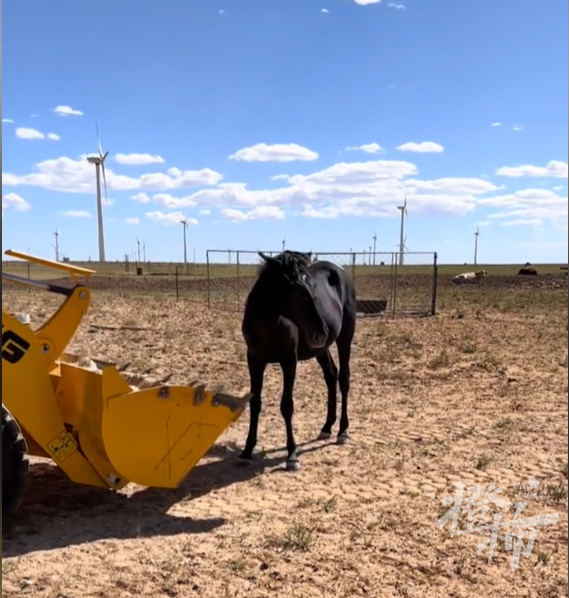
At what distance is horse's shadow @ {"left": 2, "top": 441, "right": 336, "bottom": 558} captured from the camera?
3.58 meters

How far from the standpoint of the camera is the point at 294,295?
4.93 meters

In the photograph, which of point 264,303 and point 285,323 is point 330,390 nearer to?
point 285,323

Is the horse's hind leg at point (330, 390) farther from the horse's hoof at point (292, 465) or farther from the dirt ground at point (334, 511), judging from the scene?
the horse's hoof at point (292, 465)

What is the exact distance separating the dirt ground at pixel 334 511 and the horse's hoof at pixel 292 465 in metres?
0.09

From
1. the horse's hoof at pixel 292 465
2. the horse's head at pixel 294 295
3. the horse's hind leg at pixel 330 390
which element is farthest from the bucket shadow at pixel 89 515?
the horse's hind leg at pixel 330 390

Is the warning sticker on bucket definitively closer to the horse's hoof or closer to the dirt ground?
the dirt ground

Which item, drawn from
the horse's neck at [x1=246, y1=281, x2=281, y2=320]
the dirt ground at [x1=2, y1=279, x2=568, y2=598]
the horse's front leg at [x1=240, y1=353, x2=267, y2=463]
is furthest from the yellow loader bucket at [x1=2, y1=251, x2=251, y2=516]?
the horse's front leg at [x1=240, y1=353, x2=267, y2=463]

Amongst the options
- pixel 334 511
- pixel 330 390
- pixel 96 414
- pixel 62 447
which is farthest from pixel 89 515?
pixel 330 390

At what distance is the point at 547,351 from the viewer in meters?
10.9

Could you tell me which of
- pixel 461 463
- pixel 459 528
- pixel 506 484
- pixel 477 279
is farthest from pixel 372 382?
pixel 477 279

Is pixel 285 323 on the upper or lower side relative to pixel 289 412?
upper

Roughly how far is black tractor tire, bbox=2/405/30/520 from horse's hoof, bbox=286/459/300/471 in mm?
2270

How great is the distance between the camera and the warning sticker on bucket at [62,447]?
3723 millimetres

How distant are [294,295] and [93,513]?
221 cm
